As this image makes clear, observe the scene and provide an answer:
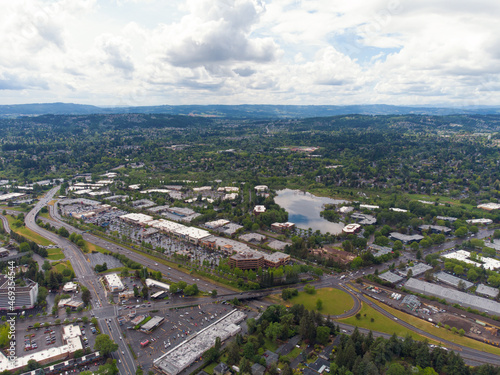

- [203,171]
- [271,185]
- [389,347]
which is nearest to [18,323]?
[389,347]

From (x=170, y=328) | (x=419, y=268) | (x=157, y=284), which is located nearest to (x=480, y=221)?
(x=419, y=268)

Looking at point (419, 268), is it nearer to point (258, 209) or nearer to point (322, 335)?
point (322, 335)

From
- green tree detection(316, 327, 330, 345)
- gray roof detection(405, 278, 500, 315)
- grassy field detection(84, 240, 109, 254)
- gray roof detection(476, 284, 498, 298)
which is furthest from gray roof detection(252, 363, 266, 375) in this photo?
grassy field detection(84, 240, 109, 254)

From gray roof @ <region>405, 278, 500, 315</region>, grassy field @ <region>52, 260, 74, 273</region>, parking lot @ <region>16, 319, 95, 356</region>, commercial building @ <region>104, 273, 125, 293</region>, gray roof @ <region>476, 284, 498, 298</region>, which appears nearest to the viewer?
parking lot @ <region>16, 319, 95, 356</region>

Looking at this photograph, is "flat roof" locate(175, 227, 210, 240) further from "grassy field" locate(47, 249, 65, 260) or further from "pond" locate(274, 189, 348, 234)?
"pond" locate(274, 189, 348, 234)

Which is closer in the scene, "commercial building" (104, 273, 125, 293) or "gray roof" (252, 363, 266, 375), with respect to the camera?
"gray roof" (252, 363, 266, 375)

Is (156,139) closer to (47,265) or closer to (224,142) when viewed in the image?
(224,142)
